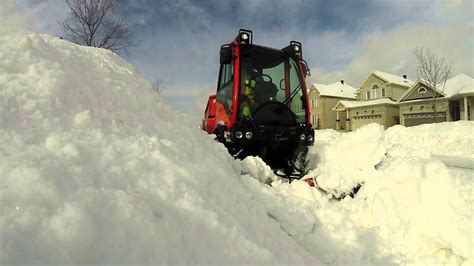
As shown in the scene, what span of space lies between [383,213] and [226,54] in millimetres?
3644

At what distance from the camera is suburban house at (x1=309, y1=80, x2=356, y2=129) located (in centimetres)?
4441

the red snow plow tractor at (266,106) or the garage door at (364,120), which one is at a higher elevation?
the garage door at (364,120)

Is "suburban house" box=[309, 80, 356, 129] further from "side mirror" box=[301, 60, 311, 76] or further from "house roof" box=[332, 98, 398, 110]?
"side mirror" box=[301, 60, 311, 76]

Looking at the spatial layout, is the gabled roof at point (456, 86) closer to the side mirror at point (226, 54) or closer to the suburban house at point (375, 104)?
the suburban house at point (375, 104)

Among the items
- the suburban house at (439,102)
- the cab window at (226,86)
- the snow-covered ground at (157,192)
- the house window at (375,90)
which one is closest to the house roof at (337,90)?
the house window at (375,90)

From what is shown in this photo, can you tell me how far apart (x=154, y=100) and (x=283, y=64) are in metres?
2.99

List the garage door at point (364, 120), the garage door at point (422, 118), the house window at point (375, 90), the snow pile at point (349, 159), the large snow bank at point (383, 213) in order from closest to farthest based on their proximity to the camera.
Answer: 1. the large snow bank at point (383, 213)
2. the snow pile at point (349, 159)
3. the garage door at point (422, 118)
4. the garage door at point (364, 120)
5. the house window at point (375, 90)

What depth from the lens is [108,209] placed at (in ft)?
→ 6.78

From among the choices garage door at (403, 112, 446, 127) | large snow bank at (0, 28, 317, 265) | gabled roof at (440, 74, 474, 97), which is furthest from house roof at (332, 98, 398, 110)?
large snow bank at (0, 28, 317, 265)

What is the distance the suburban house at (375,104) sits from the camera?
34.8 m

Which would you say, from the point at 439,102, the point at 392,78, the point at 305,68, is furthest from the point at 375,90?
the point at 305,68

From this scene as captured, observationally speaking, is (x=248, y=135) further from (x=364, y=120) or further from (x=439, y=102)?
(x=364, y=120)

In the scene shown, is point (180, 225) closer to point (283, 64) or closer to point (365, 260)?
point (365, 260)

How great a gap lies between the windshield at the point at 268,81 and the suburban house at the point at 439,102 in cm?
2597
